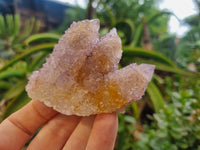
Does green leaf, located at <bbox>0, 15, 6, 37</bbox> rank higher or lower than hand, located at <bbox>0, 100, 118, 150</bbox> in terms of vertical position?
higher

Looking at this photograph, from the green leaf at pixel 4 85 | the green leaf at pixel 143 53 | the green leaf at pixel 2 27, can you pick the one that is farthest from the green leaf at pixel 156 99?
the green leaf at pixel 2 27

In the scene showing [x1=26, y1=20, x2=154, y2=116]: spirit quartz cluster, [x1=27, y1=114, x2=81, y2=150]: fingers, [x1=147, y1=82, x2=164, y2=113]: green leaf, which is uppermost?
[x1=26, y1=20, x2=154, y2=116]: spirit quartz cluster

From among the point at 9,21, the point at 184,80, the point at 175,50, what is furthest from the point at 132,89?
the point at 9,21

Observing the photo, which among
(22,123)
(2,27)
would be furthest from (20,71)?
(2,27)

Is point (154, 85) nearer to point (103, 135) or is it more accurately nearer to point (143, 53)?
point (143, 53)

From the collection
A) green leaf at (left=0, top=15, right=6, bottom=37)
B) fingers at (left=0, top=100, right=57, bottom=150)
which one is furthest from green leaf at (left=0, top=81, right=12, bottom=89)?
green leaf at (left=0, top=15, right=6, bottom=37)

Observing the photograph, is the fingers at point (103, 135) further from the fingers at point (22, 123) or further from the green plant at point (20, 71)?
the green plant at point (20, 71)

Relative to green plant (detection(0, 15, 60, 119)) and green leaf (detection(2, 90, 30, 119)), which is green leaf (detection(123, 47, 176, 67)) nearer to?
green plant (detection(0, 15, 60, 119))
